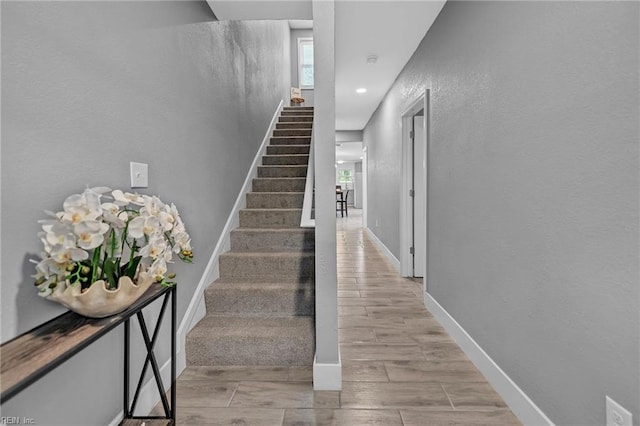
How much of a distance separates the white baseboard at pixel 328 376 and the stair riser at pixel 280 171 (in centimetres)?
248

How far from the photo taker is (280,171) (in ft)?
12.7

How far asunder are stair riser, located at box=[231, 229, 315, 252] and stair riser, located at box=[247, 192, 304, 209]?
55cm

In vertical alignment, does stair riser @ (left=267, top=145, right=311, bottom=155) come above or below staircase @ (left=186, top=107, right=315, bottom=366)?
above

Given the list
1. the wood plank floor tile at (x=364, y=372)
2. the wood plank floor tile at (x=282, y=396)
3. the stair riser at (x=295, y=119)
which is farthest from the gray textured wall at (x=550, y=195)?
the stair riser at (x=295, y=119)

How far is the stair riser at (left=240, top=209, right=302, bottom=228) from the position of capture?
10.2ft

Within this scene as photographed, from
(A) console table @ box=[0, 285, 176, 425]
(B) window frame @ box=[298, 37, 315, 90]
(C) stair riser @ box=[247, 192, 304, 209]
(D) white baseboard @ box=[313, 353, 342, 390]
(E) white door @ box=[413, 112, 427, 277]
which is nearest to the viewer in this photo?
(A) console table @ box=[0, 285, 176, 425]

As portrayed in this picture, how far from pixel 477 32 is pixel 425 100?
1016 millimetres

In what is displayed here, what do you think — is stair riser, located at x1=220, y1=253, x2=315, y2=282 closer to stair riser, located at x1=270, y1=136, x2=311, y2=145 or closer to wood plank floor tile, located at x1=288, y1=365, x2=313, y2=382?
wood plank floor tile, located at x1=288, y1=365, x2=313, y2=382

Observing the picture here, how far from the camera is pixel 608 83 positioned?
3.54ft

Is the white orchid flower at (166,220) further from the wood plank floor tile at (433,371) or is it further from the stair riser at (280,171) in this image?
the stair riser at (280,171)

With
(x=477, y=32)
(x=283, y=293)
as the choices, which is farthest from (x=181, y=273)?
(x=477, y=32)

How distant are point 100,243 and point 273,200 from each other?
2443mm

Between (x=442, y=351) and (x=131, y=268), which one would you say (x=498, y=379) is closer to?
(x=442, y=351)

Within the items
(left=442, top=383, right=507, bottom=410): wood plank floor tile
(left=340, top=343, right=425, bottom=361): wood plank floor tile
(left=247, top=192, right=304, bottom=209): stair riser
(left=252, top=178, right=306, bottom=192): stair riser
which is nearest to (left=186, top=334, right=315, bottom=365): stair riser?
(left=340, top=343, right=425, bottom=361): wood plank floor tile
